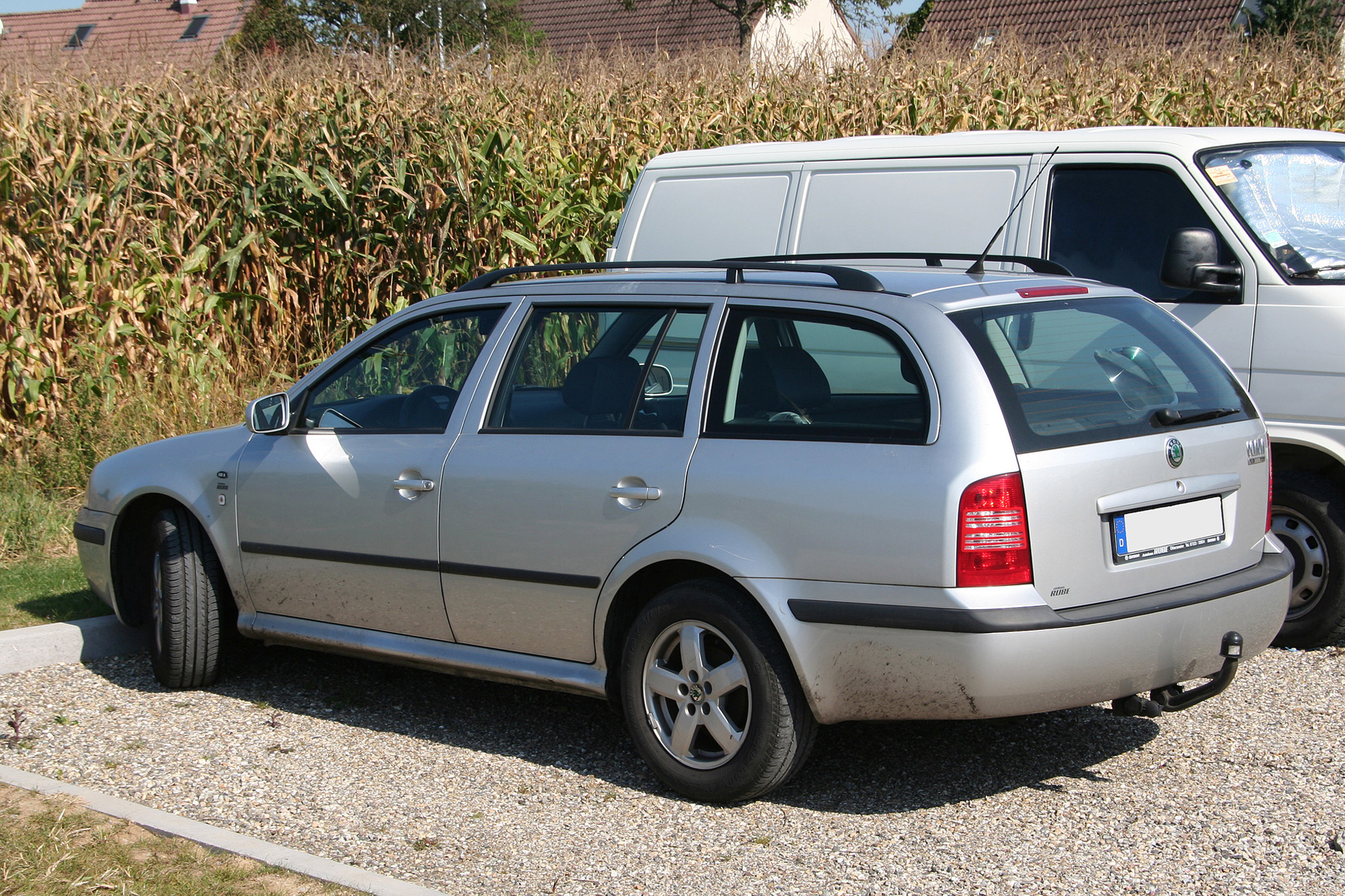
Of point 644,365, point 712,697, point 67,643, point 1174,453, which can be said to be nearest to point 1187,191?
point 1174,453

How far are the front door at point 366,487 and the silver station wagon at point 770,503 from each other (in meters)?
0.01

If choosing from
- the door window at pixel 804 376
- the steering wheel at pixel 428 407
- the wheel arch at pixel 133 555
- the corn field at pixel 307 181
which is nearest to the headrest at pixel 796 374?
the door window at pixel 804 376

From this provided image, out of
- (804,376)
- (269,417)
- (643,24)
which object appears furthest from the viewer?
(643,24)

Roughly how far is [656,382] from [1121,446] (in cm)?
151

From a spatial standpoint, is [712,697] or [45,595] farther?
[45,595]

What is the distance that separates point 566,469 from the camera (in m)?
4.65

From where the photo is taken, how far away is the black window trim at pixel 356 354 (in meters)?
5.14

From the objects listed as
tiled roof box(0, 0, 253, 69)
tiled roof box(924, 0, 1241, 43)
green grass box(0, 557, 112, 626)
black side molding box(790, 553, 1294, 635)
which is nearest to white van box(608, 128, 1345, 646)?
black side molding box(790, 553, 1294, 635)

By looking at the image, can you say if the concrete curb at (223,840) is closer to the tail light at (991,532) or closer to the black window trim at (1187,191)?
the tail light at (991,532)

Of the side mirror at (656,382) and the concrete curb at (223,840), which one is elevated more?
the side mirror at (656,382)

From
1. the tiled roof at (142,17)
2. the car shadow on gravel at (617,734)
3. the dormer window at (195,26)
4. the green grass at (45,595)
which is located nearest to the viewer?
the car shadow on gravel at (617,734)

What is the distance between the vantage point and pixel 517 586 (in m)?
4.77

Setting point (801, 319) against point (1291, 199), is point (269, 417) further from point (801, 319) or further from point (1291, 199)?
point (1291, 199)

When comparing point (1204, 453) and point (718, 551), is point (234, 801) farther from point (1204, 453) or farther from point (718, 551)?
point (1204, 453)
